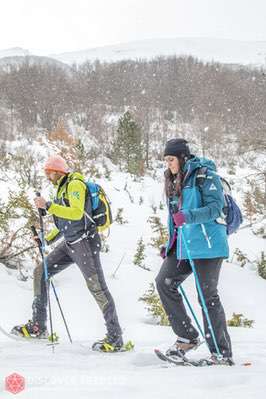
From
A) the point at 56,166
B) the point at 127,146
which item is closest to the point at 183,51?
the point at 127,146

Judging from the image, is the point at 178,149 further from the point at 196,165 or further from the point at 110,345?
the point at 110,345

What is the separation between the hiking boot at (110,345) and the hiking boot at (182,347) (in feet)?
2.03

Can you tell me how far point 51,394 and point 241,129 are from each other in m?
34.8

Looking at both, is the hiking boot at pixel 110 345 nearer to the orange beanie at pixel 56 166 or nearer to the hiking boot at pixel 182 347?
the hiking boot at pixel 182 347

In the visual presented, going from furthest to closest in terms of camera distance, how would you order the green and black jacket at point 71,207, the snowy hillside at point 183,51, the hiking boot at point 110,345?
the snowy hillside at point 183,51 → the hiking boot at point 110,345 → the green and black jacket at point 71,207

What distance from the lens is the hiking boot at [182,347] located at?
3.74m

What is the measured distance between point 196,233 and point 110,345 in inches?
54.2

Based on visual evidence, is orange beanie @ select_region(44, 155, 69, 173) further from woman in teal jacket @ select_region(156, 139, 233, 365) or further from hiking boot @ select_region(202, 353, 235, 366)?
hiking boot @ select_region(202, 353, 235, 366)

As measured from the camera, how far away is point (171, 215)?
12.3ft

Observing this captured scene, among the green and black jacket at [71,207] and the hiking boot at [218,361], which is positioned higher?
the green and black jacket at [71,207]

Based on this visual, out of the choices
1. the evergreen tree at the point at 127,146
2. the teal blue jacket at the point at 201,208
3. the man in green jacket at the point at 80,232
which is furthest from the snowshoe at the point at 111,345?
the evergreen tree at the point at 127,146
